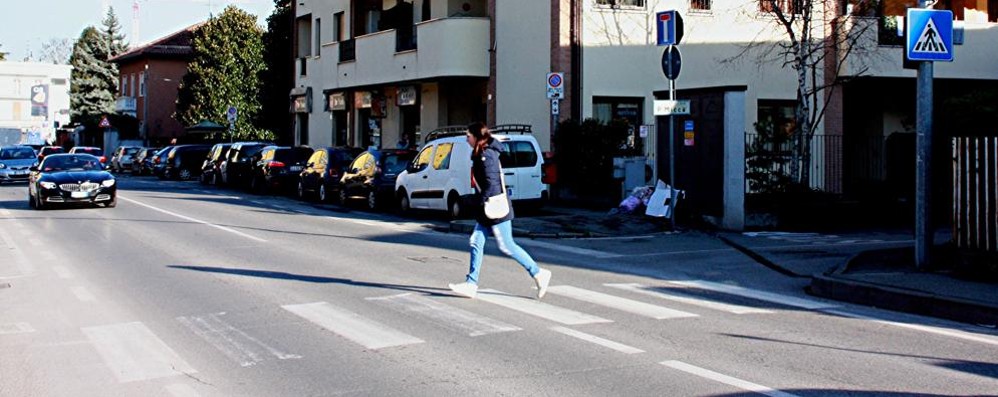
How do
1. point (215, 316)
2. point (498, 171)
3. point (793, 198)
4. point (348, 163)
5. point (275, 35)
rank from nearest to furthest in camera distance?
point (215, 316) → point (498, 171) → point (793, 198) → point (348, 163) → point (275, 35)

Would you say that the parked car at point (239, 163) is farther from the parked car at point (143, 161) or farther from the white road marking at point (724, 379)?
the white road marking at point (724, 379)

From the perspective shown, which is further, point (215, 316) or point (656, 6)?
point (656, 6)

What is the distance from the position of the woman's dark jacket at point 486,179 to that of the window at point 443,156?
11.2 m

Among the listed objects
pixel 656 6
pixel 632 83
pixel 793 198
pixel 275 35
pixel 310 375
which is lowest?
pixel 310 375

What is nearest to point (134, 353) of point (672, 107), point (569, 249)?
point (569, 249)

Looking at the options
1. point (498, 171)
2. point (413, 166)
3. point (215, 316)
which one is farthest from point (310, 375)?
point (413, 166)

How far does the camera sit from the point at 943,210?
66.6 ft

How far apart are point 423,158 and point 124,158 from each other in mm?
41074

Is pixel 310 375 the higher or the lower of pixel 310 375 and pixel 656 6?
the lower

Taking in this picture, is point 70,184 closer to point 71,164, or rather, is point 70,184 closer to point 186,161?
point 71,164

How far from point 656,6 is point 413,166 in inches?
317

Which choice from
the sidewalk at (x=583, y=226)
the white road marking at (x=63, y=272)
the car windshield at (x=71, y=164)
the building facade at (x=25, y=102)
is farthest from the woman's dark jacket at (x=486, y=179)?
the building facade at (x=25, y=102)

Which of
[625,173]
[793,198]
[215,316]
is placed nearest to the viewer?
[215,316]

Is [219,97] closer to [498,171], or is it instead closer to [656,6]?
[656,6]
